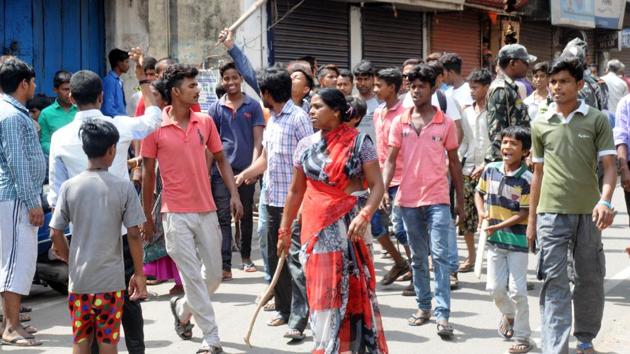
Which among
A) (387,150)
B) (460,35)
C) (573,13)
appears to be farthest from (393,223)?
(573,13)

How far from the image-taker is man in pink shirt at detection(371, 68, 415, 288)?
7867 millimetres

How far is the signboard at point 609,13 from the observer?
79.1 feet

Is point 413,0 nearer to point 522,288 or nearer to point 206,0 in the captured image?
A: point 206,0

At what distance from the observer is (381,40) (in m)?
17.0

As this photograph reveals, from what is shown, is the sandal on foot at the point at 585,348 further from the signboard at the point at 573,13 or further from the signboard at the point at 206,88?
the signboard at the point at 573,13

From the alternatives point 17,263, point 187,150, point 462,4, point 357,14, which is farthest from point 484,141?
point 462,4

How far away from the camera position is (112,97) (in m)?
11.1

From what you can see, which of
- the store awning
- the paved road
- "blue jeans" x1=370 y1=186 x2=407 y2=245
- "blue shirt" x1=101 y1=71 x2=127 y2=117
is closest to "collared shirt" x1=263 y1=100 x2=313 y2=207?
the paved road

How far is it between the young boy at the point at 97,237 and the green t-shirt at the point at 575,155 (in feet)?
8.26

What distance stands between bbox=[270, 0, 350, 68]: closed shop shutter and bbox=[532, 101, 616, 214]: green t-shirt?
29.0 ft

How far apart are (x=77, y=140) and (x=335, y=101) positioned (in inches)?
62.7

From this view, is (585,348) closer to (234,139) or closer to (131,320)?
(131,320)

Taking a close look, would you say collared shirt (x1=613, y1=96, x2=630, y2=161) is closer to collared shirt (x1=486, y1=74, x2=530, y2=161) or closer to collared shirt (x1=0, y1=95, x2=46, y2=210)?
collared shirt (x1=486, y1=74, x2=530, y2=161)

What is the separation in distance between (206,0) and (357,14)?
3759mm
